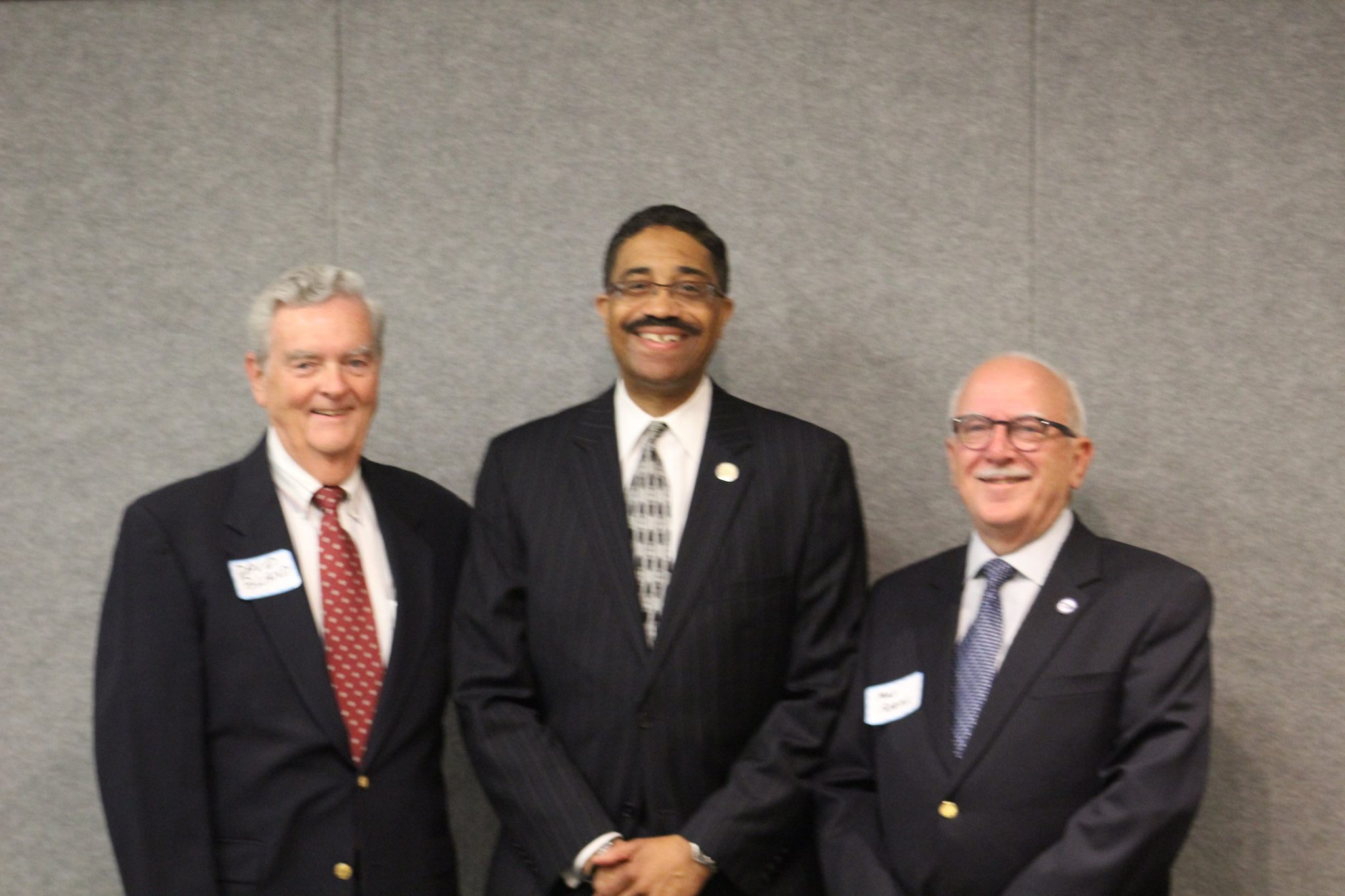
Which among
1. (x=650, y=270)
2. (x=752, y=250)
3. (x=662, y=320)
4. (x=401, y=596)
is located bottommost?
(x=401, y=596)

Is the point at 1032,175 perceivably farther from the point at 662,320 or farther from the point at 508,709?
the point at 508,709

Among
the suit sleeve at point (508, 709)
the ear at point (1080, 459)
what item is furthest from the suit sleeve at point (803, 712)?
the ear at point (1080, 459)

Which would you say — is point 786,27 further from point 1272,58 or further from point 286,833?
point 286,833

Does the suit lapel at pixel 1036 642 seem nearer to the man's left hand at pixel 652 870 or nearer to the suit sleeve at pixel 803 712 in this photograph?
the suit sleeve at pixel 803 712

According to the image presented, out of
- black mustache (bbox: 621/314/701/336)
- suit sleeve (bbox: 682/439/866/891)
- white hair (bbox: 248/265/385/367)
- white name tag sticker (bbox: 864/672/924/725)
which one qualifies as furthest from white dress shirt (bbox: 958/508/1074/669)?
white hair (bbox: 248/265/385/367)

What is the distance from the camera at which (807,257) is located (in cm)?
339

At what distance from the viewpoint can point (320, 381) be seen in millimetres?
2568

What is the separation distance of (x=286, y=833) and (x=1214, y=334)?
2.41 metres

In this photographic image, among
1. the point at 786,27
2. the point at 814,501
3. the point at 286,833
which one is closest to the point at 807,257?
the point at 786,27

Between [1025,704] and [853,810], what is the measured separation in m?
0.40

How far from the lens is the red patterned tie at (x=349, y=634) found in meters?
2.54

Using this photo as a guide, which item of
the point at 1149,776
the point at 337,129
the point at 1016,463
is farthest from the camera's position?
the point at 337,129

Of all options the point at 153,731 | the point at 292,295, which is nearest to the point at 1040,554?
the point at 292,295

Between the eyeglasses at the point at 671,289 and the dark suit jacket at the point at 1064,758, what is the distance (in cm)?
82
